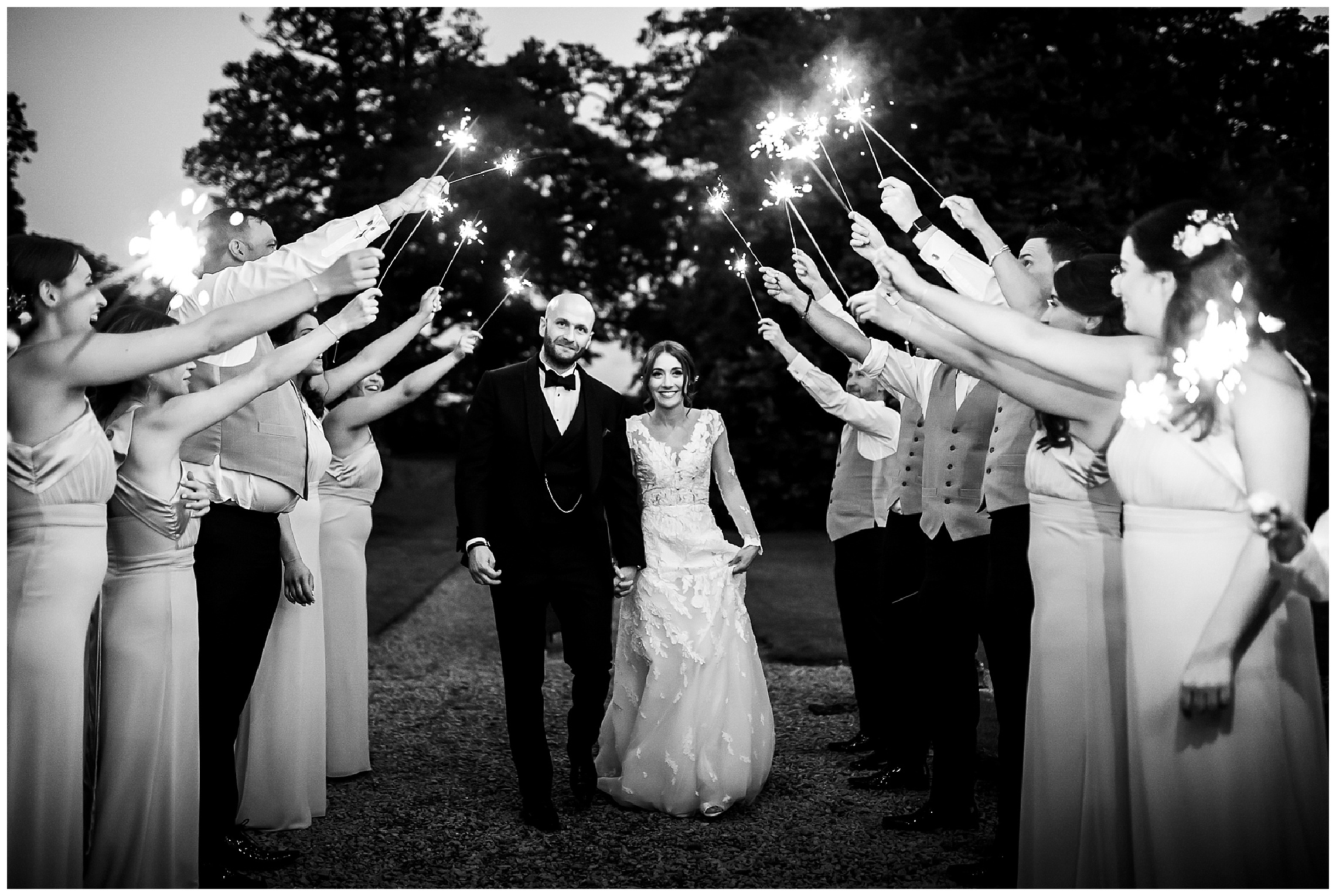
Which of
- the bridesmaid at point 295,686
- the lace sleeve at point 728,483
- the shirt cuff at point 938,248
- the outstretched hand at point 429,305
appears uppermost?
the shirt cuff at point 938,248

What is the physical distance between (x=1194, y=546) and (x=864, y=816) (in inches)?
107

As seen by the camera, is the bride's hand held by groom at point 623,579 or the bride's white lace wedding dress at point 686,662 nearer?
the bride's white lace wedding dress at point 686,662

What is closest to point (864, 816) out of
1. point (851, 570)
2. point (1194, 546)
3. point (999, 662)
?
point (999, 662)

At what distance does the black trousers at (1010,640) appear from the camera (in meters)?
4.57

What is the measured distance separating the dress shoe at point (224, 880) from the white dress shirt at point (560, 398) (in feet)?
8.07

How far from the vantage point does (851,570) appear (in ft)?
23.0

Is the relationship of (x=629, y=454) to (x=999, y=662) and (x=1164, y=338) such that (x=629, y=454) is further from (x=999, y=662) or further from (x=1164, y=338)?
(x=1164, y=338)

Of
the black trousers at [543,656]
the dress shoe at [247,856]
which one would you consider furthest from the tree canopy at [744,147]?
the dress shoe at [247,856]

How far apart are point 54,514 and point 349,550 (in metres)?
3.07

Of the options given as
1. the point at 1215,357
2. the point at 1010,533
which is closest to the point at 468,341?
the point at 1010,533

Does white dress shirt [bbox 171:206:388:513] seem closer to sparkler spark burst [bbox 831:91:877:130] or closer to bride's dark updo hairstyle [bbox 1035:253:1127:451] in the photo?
sparkler spark burst [bbox 831:91:877:130]

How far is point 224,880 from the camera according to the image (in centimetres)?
455

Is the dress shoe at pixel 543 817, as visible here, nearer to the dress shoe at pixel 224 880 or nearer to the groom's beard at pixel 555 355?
the dress shoe at pixel 224 880

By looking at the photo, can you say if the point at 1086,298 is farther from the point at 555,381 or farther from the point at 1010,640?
the point at 555,381
